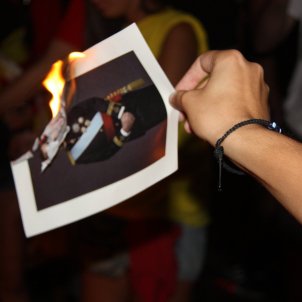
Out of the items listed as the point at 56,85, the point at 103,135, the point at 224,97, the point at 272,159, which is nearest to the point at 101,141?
the point at 103,135

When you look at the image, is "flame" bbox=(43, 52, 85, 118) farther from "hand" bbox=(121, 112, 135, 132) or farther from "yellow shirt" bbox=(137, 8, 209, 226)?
"yellow shirt" bbox=(137, 8, 209, 226)

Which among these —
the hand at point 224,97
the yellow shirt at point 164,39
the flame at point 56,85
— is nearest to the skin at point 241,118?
the hand at point 224,97

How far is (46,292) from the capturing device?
2.24 meters

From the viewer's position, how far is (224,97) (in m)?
0.86

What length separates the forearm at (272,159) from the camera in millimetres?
743

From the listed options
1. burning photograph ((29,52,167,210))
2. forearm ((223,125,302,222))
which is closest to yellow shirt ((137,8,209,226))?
burning photograph ((29,52,167,210))

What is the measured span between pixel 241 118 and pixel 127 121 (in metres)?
0.26

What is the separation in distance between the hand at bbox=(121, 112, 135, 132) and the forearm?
0.84 feet

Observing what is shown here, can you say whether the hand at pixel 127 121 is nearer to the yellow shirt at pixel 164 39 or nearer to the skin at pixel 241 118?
the skin at pixel 241 118

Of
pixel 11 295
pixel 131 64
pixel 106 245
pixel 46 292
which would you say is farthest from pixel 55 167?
pixel 46 292

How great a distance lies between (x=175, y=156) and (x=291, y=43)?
133cm

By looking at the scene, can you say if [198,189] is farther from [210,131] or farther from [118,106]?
[210,131]

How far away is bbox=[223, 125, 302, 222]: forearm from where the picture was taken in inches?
29.2

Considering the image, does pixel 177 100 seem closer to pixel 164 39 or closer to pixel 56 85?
pixel 56 85
